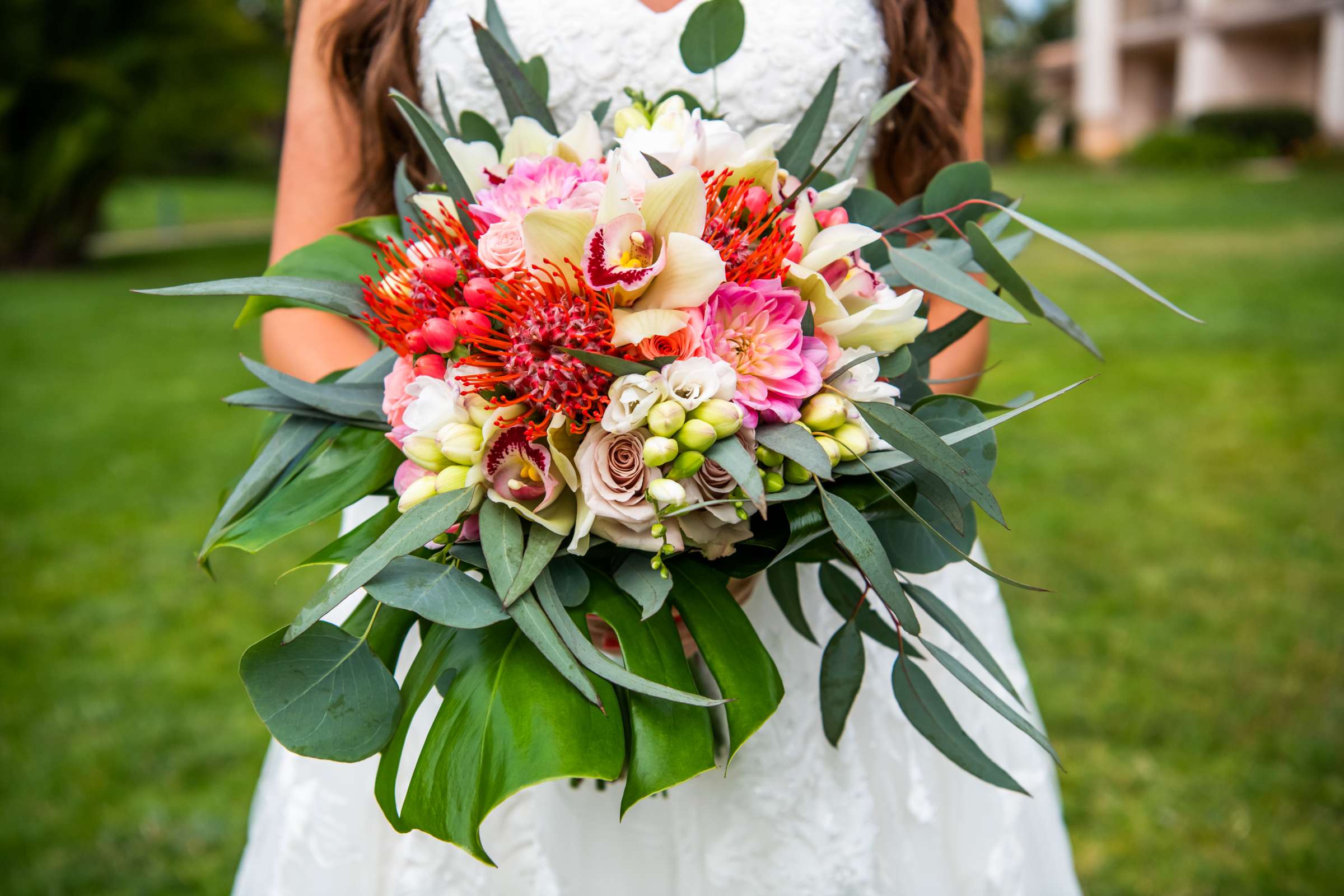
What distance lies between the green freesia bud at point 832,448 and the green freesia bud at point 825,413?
12 millimetres

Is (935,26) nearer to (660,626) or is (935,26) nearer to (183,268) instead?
(660,626)

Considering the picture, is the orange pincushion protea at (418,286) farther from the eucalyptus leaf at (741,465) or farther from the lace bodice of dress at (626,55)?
the lace bodice of dress at (626,55)

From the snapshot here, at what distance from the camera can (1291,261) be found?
10.8 metres

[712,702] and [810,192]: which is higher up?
[810,192]

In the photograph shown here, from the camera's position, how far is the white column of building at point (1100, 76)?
2823cm

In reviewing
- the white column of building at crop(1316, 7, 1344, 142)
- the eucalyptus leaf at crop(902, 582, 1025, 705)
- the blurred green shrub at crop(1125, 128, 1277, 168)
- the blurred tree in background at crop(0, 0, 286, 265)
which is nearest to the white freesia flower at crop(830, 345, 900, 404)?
the eucalyptus leaf at crop(902, 582, 1025, 705)

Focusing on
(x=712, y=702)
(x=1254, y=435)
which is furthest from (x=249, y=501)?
(x=1254, y=435)

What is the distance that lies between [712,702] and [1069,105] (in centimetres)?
3971

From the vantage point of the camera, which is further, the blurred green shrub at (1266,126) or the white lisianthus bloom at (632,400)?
the blurred green shrub at (1266,126)

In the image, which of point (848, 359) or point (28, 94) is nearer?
point (848, 359)

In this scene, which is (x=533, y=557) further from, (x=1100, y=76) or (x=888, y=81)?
(x=1100, y=76)

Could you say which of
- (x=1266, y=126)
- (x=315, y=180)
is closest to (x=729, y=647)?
(x=315, y=180)

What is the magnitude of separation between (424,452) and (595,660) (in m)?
0.25

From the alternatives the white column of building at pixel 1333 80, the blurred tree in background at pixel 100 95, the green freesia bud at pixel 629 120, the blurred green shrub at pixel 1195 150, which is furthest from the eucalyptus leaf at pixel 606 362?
the white column of building at pixel 1333 80
